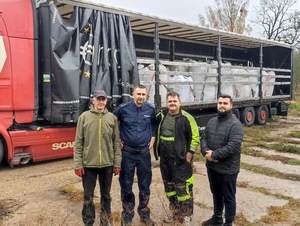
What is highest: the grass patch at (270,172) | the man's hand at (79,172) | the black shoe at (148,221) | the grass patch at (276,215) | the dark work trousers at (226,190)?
the man's hand at (79,172)

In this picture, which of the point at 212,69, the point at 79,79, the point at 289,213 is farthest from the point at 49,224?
the point at 212,69

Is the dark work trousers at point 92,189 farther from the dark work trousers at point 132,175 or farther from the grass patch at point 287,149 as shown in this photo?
the grass patch at point 287,149

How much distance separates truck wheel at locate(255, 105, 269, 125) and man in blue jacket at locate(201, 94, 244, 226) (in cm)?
984

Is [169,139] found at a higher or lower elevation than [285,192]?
higher

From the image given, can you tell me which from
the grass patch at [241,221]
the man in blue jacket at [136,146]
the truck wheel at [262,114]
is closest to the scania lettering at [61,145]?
the man in blue jacket at [136,146]

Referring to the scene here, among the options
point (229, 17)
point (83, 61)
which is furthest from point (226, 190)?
point (229, 17)

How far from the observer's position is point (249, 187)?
5402 mm

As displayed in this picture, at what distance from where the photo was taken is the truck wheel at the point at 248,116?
12133mm

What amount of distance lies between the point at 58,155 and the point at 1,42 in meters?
2.22

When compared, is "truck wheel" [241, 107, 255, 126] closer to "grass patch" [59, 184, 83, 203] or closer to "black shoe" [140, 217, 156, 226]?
"grass patch" [59, 184, 83, 203]

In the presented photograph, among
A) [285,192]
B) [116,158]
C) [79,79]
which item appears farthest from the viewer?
[79,79]

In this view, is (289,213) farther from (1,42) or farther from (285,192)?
(1,42)

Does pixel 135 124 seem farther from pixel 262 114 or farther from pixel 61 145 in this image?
pixel 262 114

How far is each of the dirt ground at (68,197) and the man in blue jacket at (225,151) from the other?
0.56m
